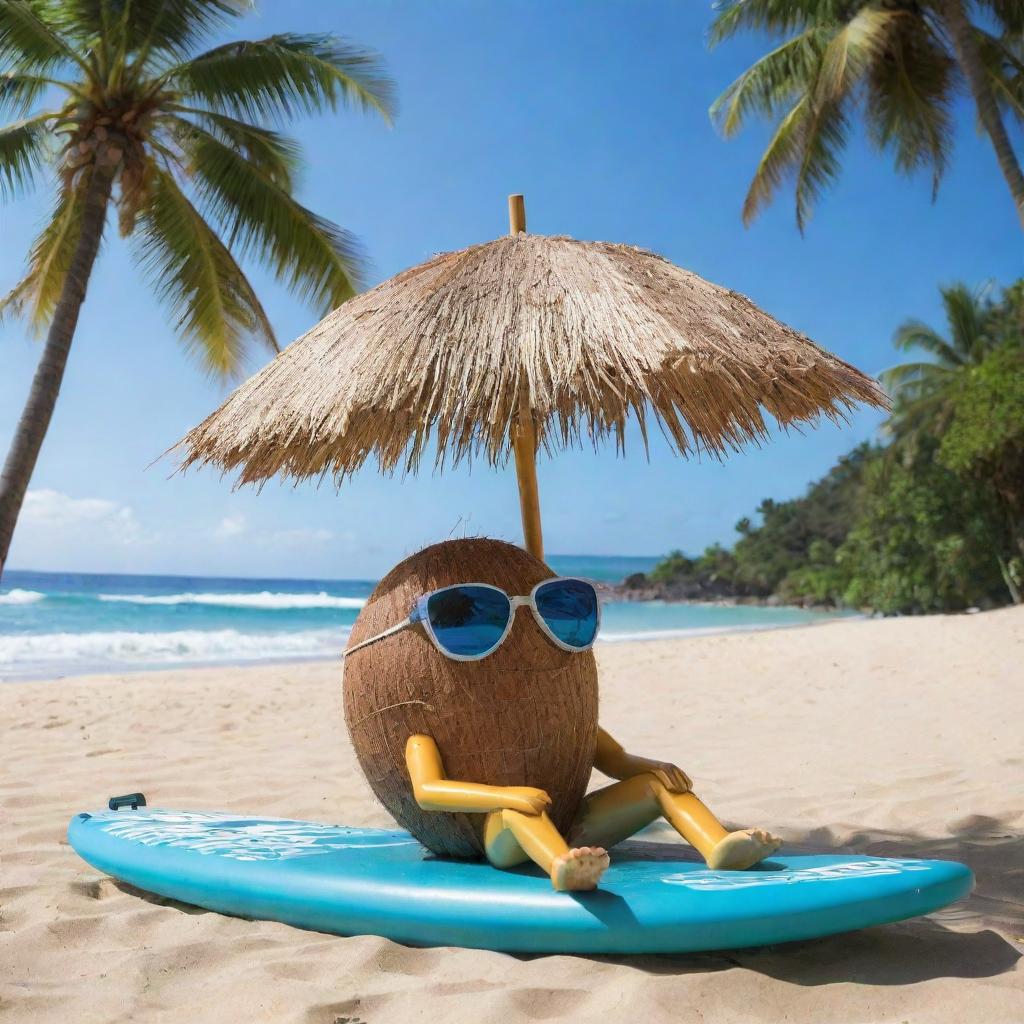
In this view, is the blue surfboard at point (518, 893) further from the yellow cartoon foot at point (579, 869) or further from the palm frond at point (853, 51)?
the palm frond at point (853, 51)

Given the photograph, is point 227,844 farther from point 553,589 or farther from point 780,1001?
point 780,1001

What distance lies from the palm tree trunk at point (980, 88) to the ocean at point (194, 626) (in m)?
9.23

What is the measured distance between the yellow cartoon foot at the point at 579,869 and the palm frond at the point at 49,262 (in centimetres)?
767

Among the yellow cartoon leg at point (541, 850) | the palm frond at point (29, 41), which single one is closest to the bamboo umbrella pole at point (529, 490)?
the yellow cartoon leg at point (541, 850)

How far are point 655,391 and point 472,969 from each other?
6.64 ft

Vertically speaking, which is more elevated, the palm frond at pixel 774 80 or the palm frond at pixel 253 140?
the palm frond at pixel 774 80

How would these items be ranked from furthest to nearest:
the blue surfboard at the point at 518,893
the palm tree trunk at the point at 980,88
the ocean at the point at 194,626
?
the ocean at the point at 194,626, the palm tree trunk at the point at 980,88, the blue surfboard at the point at 518,893

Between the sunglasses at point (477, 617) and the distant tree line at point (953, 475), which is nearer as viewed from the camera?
the sunglasses at point (477, 617)

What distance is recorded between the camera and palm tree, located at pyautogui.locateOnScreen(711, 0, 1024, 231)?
468 inches

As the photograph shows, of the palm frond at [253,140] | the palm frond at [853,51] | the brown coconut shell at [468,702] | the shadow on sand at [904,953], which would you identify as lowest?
the shadow on sand at [904,953]

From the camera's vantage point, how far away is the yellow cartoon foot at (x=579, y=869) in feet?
8.77

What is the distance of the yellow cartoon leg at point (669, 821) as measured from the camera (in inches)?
116

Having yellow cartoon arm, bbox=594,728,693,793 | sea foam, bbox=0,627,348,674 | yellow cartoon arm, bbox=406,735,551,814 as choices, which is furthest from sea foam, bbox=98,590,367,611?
yellow cartoon arm, bbox=406,735,551,814

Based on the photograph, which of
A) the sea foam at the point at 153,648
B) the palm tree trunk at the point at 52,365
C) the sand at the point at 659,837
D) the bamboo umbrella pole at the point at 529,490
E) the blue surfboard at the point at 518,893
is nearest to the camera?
the sand at the point at 659,837
